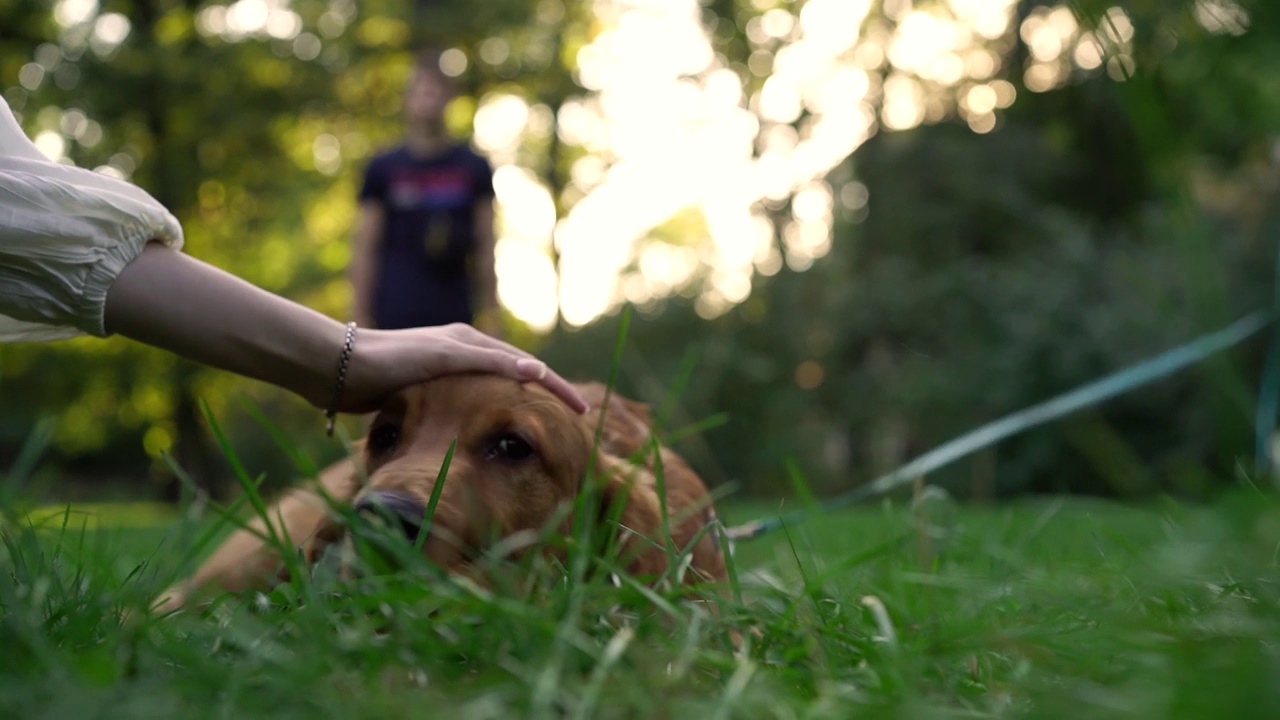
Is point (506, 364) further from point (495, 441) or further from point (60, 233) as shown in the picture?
point (60, 233)

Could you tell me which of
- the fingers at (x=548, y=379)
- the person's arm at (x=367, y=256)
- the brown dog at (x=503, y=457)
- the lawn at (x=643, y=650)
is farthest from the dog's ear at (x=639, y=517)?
the person's arm at (x=367, y=256)

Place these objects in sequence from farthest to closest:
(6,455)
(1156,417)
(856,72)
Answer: (6,455) → (856,72) → (1156,417)

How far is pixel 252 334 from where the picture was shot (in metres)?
2.00

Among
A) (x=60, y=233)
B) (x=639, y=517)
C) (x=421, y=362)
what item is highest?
A: (x=60, y=233)

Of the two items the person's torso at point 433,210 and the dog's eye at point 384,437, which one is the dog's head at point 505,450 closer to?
the dog's eye at point 384,437

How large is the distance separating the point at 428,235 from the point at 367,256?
19.2 inches

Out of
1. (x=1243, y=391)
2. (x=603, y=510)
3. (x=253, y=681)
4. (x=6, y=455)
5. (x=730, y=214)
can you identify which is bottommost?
(x=6, y=455)

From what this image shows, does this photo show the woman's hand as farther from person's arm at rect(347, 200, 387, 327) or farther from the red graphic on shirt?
person's arm at rect(347, 200, 387, 327)

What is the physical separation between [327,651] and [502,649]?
0.58ft

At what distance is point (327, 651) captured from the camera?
3.85 feet

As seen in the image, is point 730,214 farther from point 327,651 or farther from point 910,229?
point 327,651

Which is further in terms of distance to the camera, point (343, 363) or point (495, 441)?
point (495, 441)

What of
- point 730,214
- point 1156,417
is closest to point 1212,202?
point 1156,417

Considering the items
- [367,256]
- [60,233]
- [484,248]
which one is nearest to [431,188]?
[484,248]
